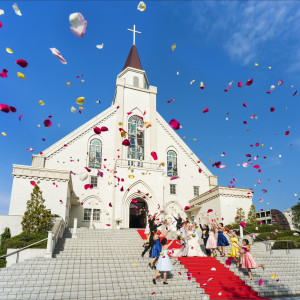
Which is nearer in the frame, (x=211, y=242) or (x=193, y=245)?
(x=211, y=242)

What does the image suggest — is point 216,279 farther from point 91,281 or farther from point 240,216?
point 240,216

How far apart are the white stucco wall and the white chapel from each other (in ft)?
3.25

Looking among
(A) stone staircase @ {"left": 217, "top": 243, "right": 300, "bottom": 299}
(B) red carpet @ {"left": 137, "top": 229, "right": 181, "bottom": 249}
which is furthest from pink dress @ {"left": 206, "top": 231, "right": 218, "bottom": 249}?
(B) red carpet @ {"left": 137, "top": 229, "right": 181, "bottom": 249}

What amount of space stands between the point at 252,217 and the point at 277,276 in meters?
11.0

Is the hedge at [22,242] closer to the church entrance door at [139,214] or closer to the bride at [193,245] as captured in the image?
the bride at [193,245]

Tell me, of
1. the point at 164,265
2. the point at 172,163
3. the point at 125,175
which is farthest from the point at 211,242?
the point at 172,163

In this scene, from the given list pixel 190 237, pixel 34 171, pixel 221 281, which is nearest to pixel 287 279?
pixel 221 281

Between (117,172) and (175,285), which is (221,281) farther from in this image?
(117,172)

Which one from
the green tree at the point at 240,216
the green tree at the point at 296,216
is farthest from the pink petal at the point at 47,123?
the green tree at the point at 296,216

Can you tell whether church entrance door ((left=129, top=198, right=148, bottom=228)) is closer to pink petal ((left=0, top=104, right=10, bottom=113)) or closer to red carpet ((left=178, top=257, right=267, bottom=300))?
red carpet ((left=178, top=257, right=267, bottom=300))

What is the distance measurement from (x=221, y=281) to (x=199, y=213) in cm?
1619

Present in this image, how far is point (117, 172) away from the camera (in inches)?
995

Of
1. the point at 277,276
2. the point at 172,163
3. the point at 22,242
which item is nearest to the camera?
the point at 277,276

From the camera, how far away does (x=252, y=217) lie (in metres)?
23.4
